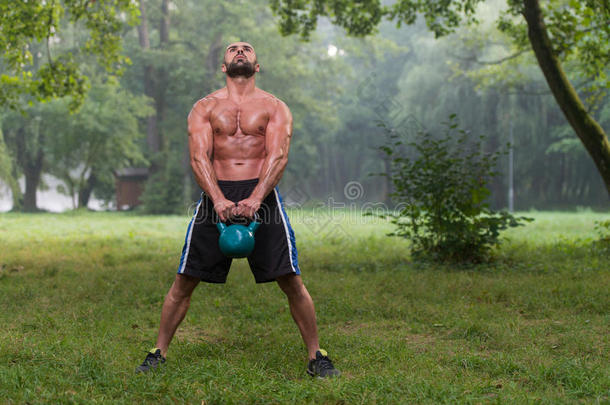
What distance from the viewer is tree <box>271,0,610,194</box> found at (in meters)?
9.42

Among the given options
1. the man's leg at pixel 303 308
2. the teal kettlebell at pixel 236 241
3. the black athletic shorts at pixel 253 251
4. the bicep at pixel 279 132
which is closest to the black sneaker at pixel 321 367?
the man's leg at pixel 303 308

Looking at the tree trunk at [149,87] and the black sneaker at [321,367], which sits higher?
the tree trunk at [149,87]

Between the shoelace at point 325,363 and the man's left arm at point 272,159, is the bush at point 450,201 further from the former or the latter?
the shoelace at point 325,363

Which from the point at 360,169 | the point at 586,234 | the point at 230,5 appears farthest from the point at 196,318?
the point at 360,169

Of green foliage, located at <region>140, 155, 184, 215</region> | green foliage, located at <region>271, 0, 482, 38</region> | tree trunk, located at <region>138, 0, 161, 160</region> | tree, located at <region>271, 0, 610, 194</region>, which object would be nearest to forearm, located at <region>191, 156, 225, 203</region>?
tree, located at <region>271, 0, 610, 194</region>

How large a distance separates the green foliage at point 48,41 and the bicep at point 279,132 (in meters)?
7.20

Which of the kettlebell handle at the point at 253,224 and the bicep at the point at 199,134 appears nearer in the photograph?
the kettlebell handle at the point at 253,224

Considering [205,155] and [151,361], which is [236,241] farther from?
[151,361]

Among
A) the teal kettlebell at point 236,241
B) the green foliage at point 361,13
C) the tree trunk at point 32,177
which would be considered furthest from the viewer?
the tree trunk at point 32,177

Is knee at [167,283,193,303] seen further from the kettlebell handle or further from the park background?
the kettlebell handle

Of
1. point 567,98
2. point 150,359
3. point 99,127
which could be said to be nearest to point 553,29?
point 567,98

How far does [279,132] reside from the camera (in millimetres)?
4293

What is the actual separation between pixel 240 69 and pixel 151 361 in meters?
2.31

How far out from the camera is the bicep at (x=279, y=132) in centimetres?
426
